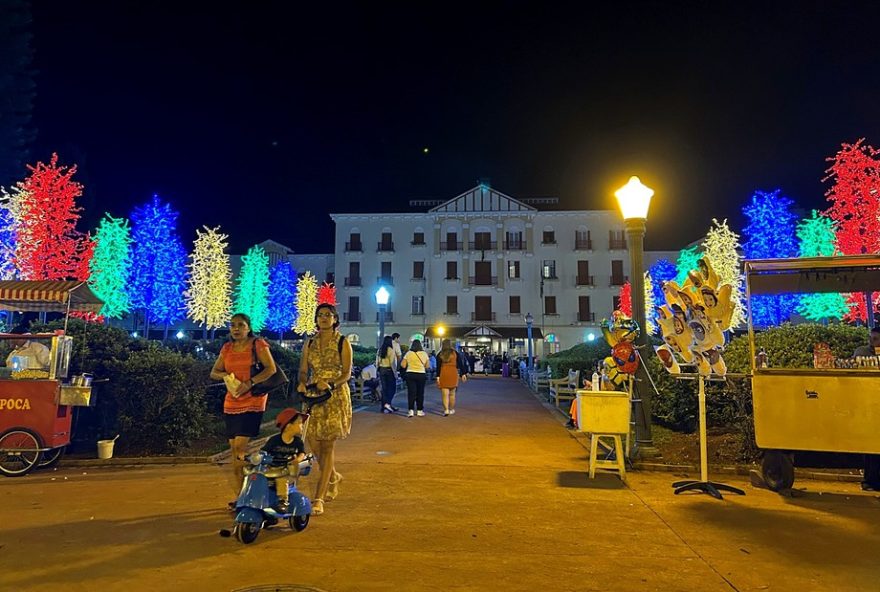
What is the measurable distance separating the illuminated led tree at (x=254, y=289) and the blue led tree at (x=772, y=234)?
3579cm

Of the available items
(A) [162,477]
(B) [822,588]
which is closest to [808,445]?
(B) [822,588]

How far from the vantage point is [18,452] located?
6676 mm

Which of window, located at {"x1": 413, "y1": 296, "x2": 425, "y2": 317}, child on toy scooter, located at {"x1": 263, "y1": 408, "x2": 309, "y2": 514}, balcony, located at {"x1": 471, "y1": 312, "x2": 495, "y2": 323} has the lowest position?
child on toy scooter, located at {"x1": 263, "y1": 408, "x2": 309, "y2": 514}

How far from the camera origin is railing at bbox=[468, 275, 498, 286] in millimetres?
46750

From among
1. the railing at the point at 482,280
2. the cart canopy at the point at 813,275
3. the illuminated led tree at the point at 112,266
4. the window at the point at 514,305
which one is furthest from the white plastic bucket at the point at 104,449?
the window at the point at 514,305

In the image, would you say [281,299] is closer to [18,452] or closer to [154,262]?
[154,262]

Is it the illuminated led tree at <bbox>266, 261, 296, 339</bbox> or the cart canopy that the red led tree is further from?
the cart canopy

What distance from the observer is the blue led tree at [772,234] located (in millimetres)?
31375

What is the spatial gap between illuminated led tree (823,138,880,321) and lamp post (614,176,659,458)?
2127 cm

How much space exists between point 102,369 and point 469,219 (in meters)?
40.6

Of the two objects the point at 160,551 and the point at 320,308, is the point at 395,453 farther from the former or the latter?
the point at 160,551

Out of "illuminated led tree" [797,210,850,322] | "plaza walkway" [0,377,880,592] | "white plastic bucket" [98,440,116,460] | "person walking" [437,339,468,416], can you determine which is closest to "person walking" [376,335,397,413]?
"person walking" [437,339,468,416]

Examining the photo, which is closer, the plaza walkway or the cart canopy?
the plaza walkway

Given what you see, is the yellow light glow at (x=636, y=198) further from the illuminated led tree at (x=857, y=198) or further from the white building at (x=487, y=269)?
the white building at (x=487, y=269)
